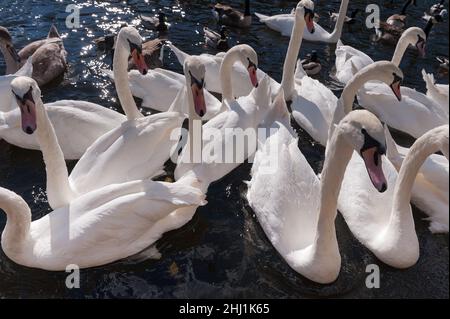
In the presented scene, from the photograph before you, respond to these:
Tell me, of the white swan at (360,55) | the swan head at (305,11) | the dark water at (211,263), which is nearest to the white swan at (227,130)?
the dark water at (211,263)

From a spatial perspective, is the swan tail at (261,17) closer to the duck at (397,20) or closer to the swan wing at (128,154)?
the duck at (397,20)

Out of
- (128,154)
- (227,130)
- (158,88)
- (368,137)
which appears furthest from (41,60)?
(368,137)

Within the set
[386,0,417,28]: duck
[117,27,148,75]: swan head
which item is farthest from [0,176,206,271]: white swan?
[386,0,417,28]: duck

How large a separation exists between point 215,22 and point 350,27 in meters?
4.01

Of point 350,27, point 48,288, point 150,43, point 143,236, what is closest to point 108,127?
point 143,236

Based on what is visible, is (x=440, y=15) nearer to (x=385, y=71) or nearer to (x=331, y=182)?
(x=385, y=71)

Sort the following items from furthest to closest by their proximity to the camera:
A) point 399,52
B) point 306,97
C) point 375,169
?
point 399,52 < point 306,97 < point 375,169

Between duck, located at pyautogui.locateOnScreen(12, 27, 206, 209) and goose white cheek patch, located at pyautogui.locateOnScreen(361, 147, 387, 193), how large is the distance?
2978mm

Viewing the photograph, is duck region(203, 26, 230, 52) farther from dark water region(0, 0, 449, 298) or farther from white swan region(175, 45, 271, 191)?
white swan region(175, 45, 271, 191)

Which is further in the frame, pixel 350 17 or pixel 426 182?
pixel 350 17

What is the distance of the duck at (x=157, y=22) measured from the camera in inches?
577

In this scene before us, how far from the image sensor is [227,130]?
891cm

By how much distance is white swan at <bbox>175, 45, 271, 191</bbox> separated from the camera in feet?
27.4

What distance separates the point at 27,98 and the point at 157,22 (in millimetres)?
8597
